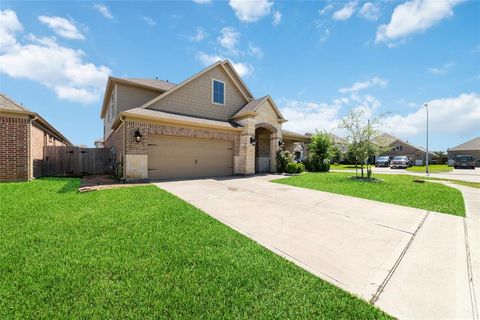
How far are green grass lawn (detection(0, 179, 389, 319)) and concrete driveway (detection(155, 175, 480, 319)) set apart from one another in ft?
1.21

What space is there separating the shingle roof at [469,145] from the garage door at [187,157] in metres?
53.5

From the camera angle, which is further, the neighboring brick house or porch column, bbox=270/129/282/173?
porch column, bbox=270/129/282/173

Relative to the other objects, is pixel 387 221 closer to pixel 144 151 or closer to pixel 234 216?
pixel 234 216

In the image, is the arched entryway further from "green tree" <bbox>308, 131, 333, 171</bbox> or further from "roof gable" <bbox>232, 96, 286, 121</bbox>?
"green tree" <bbox>308, 131, 333, 171</bbox>

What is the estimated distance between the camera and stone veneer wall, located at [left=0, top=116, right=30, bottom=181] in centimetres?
902

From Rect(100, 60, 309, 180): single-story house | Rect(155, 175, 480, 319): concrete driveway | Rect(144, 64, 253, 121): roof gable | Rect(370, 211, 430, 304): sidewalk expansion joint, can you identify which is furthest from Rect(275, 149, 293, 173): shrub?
Rect(370, 211, 430, 304): sidewalk expansion joint

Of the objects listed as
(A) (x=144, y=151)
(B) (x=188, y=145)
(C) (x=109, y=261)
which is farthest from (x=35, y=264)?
(B) (x=188, y=145)

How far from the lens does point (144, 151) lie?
10.2 m

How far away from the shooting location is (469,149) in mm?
40688

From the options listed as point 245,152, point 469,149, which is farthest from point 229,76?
point 469,149

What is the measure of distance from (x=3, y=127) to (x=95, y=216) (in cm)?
862

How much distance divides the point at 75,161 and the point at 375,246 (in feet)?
52.0

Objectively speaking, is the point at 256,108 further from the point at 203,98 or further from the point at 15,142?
the point at 15,142

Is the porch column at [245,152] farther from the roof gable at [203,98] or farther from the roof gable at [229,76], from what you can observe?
the roof gable at [229,76]
